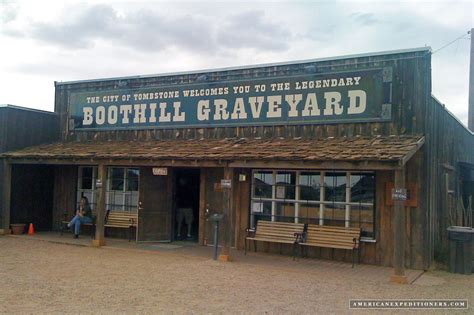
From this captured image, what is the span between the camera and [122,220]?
581 inches

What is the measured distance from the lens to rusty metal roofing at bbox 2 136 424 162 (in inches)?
394

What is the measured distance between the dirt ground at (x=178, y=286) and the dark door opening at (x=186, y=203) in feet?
9.34

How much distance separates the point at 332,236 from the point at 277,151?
231 cm

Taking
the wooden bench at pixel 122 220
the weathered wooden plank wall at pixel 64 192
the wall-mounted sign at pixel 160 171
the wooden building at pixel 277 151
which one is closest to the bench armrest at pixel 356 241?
the wooden building at pixel 277 151

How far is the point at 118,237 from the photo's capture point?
1514cm

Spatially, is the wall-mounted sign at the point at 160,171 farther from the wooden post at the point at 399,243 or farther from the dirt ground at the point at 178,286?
the wooden post at the point at 399,243

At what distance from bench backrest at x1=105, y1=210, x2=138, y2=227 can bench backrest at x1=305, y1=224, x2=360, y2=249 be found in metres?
5.36

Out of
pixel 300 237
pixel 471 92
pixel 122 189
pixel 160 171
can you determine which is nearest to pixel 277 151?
pixel 300 237

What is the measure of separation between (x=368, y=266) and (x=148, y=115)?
25.5 feet

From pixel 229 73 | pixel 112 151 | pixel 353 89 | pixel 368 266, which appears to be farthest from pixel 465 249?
pixel 112 151

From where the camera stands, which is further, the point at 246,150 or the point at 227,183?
the point at 246,150

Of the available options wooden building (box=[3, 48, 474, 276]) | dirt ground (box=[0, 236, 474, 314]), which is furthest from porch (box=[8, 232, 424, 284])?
wooden building (box=[3, 48, 474, 276])

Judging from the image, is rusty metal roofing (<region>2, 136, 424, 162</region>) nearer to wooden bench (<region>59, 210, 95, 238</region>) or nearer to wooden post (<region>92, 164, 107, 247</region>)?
wooden post (<region>92, 164, 107, 247</region>)

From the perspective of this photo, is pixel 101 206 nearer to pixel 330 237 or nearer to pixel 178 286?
pixel 178 286
